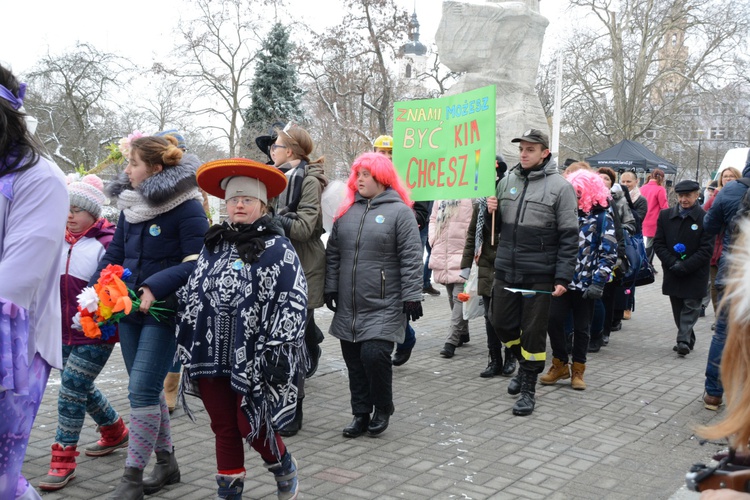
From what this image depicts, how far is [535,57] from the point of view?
12906 mm

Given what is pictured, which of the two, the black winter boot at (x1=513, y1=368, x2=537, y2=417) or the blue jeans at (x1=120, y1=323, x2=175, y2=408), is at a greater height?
the blue jeans at (x1=120, y1=323, x2=175, y2=408)

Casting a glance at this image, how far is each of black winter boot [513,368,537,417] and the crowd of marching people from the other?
1 cm

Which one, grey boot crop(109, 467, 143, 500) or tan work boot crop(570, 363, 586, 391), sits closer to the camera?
grey boot crop(109, 467, 143, 500)

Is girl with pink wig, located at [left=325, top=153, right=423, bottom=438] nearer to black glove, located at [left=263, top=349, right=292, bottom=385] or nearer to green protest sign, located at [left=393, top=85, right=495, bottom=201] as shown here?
green protest sign, located at [left=393, top=85, right=495, bottom=201]

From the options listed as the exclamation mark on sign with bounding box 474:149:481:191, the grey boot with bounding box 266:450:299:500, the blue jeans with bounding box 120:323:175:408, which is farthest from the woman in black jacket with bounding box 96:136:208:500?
the exclamation mark on sign with bounding box 474:149:481:191

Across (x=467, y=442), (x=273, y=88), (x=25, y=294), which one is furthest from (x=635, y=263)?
(x=273, y=88)

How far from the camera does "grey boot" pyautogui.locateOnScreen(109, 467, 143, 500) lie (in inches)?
159

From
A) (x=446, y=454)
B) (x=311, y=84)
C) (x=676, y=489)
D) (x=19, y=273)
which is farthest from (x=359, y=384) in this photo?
(x=311, y=84)

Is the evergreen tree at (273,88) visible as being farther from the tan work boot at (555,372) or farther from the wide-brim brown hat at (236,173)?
the wide-brim brown hat at (236,173)

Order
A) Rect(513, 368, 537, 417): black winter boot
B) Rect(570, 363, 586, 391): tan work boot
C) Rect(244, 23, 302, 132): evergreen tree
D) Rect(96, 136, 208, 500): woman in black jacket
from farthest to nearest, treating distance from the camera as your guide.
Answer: Rect(244, 23, 302, 132): evergreen tree, Rect(570, 363, 586, 391): tan work boot, Rect(513, 368, 537, 417): black winter boot, Rect(96, 136, 208, 500): woman in black jacket

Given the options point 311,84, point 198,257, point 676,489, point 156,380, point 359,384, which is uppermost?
point 311,84

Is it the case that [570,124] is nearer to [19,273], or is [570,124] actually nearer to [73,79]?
[73,79]

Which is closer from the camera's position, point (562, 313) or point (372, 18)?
point (562, 313)

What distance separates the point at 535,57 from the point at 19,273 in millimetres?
11464
